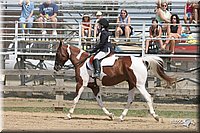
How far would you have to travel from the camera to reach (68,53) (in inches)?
571

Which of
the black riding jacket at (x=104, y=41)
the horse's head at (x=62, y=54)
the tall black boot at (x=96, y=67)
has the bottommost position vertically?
the tall black boot at (x=96, y=67)

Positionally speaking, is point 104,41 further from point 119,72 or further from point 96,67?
point 119,72

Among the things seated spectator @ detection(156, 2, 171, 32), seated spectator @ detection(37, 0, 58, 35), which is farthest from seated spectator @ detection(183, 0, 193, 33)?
seated spectator @ detection(37, 0, 58, 35)

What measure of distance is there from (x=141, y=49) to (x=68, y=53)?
420 cm

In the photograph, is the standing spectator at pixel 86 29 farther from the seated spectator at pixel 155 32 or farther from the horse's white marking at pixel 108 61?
the horse's white marking at pixel 108 61

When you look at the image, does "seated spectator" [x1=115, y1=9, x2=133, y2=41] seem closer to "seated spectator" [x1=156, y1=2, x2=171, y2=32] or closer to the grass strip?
"seated spectator" [x1=156, y1=2, x2=171, y2=32]

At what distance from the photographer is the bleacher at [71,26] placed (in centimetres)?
1838

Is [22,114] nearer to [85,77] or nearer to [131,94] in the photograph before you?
[85,77]

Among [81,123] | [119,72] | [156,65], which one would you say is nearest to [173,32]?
→ [156,65]

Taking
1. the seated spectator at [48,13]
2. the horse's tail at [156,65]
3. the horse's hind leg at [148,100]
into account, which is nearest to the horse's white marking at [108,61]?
the horse's tail at [156,65]

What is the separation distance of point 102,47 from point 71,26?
7247 mm

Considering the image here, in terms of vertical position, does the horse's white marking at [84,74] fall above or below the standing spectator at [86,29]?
below

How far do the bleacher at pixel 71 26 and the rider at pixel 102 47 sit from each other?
12.3ft

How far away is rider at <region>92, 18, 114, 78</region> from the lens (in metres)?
13.6
